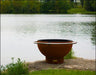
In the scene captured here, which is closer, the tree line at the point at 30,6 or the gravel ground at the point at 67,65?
the gravel ground at the point at 67,65

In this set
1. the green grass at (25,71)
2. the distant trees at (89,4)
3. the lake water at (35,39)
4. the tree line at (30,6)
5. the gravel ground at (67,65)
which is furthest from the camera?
the distant trees at (89,4)

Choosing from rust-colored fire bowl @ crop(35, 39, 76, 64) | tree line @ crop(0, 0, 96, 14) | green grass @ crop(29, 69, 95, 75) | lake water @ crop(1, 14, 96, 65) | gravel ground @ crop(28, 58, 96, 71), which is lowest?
tree line @ crop(0, 0, 96, 14)

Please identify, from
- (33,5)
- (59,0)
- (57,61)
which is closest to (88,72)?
(57,61)

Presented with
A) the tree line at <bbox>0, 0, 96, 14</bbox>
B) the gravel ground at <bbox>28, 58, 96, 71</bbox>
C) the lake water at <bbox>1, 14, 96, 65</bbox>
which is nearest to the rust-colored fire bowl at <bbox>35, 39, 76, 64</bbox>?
the gravel ground at <bbox>28, 58, 96, 71</bbox>

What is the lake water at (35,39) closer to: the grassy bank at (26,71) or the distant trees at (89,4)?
the grassy bank at (26,71)

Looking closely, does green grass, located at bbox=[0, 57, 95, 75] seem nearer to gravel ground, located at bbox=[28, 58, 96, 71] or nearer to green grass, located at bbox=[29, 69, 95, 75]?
green grass, located at bbox=[29, 69, 95, 75]

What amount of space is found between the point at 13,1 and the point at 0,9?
236 inches

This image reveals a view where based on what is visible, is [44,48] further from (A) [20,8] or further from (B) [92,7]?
(A) [20,8]

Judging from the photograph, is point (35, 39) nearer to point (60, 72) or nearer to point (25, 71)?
point (60, 72)

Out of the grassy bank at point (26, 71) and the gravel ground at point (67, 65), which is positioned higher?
Result: the grassy bank at point (26, 71)

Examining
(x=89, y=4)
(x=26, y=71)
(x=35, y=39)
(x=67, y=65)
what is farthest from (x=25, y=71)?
(x=89, y=4)

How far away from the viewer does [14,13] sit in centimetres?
12469

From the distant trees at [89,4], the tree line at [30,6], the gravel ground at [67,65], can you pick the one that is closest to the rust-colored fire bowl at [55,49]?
the gravel ground at [67,65]

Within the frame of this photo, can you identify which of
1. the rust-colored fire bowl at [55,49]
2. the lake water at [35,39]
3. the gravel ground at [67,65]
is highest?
the rust-colored fire bowl at [55,49]
